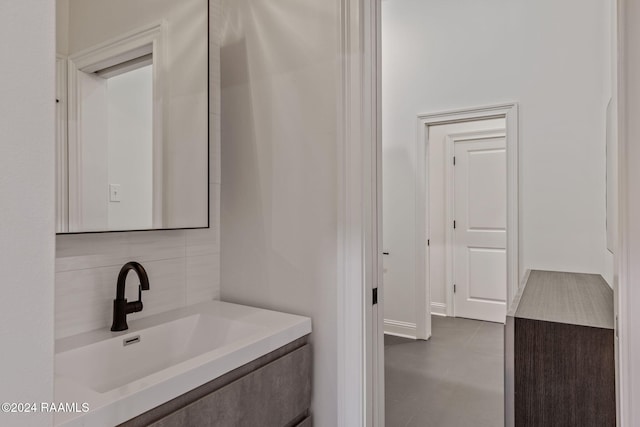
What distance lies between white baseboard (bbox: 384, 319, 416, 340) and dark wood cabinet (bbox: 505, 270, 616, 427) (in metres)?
1.89

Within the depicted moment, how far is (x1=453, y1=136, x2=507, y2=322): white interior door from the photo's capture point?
161 inches

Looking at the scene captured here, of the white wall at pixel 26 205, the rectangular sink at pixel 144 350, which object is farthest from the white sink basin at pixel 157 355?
the white wall at pixel 26 205

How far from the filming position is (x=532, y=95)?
305 centimetres

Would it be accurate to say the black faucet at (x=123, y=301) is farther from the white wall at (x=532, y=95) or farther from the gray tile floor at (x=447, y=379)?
the white wall at (x=532, y=95)

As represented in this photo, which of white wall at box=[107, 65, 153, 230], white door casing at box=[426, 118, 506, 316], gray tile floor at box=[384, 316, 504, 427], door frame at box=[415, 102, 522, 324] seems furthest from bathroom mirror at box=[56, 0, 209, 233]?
white door casing at box=[426, 118, 506, 316]

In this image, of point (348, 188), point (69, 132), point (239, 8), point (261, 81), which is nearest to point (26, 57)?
point (69, 132)

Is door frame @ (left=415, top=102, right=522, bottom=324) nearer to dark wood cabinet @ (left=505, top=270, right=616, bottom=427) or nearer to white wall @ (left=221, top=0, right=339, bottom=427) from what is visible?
dark wood cabinet @ (left=505, top=270, right=616, bottom=427)

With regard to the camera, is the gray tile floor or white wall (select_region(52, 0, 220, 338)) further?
the gray tile floor

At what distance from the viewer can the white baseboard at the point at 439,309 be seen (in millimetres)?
4426

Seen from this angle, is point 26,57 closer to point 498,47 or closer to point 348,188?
point 348,188

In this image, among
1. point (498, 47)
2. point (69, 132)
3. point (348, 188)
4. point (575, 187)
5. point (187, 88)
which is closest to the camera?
point (69, 132)

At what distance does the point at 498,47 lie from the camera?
3199mm

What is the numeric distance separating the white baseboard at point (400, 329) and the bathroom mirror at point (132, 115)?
2.64 metres

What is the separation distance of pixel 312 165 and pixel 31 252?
1.00 metres
